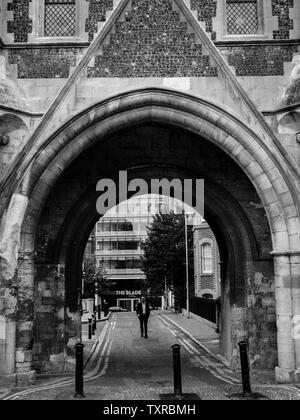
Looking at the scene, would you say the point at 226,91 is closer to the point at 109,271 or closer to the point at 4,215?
the point at 4,215

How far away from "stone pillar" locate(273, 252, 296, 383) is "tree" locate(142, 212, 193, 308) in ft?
93.2

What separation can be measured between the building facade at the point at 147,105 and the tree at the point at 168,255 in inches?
1036

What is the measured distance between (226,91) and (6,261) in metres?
5.72

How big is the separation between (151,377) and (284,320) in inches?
134

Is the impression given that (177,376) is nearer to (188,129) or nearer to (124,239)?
(188,129)

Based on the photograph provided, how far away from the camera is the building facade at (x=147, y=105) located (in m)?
10.5

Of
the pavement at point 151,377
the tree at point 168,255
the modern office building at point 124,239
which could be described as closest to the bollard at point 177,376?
the pavement at point 151,377

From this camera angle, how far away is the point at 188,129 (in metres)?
11.3

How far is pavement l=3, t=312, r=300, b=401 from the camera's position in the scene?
9.44 metres

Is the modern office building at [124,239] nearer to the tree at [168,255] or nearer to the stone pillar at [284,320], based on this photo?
the tree at [168,255]

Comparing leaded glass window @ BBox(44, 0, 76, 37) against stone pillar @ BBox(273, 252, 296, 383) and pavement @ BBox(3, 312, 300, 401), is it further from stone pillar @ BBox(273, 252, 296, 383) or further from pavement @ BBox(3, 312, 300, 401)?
pavement @ BBox(3, 312, 300, 401)

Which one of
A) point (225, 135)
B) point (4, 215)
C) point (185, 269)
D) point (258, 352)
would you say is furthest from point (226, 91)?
point (185, 269)

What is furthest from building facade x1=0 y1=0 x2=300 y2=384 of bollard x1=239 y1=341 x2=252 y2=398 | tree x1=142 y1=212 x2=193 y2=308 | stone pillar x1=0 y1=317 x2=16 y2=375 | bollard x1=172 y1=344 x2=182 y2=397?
tree x1=142 y1=212 x2=193 y2=308

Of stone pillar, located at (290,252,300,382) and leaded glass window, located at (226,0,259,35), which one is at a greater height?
leaded glass window, located at (226,0,259,35)
